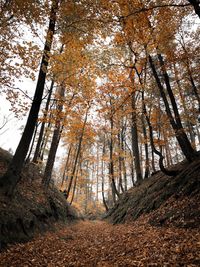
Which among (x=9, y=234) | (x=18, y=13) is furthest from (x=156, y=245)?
(x=18, y=13)

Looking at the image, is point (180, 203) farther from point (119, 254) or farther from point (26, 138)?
point (26, 138)

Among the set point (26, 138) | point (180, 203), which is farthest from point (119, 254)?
point (26, 138)

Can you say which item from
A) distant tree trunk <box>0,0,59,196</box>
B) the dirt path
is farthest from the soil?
distant tree trunk <box>0,0,59,196</box>

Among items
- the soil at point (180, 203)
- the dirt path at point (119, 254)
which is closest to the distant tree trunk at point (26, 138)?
the dirt path at point (119, 254)

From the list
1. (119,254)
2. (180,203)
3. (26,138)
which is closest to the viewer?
(119,254)

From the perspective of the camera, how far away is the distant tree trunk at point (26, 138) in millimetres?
7336

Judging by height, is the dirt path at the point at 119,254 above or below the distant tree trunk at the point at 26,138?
below

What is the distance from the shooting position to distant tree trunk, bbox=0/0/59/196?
7336mm

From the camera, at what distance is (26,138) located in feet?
25.9

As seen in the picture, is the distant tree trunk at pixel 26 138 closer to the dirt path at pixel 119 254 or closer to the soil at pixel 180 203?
the dirt path at pixel 119 254

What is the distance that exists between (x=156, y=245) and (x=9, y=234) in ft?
14.5

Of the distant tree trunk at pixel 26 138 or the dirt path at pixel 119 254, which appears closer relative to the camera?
the dirt path at pixel 119 254

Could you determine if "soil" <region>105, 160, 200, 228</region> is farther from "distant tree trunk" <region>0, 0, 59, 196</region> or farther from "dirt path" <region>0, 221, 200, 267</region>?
"distant tree trunk" <region>0, 0, 59, 196</region>

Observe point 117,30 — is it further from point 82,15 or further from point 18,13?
point 18,13
